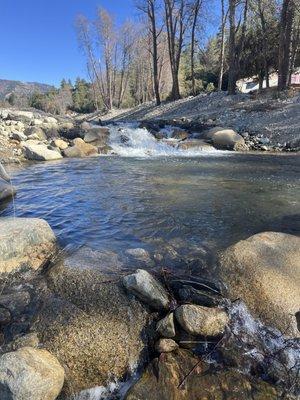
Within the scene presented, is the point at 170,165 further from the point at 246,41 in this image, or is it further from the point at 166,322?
the point at 246,41

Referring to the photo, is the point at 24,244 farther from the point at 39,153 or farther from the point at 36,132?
the point at 36,132

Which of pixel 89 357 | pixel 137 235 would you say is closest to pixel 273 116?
pixel 137 235

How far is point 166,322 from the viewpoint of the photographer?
3.40m

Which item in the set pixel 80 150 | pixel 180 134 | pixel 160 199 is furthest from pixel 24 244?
pixel 180 134

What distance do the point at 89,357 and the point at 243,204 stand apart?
15.9ft

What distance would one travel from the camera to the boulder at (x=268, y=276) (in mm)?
3738

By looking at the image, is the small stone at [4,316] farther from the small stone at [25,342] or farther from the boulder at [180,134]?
the boulder at [180,134]

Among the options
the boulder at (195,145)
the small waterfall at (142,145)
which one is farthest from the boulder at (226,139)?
the small waterfall at (142,145)

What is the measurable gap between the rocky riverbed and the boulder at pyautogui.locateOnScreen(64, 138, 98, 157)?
10.5 m

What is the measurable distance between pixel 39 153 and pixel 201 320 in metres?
11.8

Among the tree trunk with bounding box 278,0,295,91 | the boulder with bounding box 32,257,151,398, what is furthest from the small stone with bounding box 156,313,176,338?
the tree trunk with bounding box 278,0,295,91

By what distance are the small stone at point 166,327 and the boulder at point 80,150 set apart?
12.0m

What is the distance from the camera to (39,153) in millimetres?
13953

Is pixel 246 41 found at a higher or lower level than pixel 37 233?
higher
